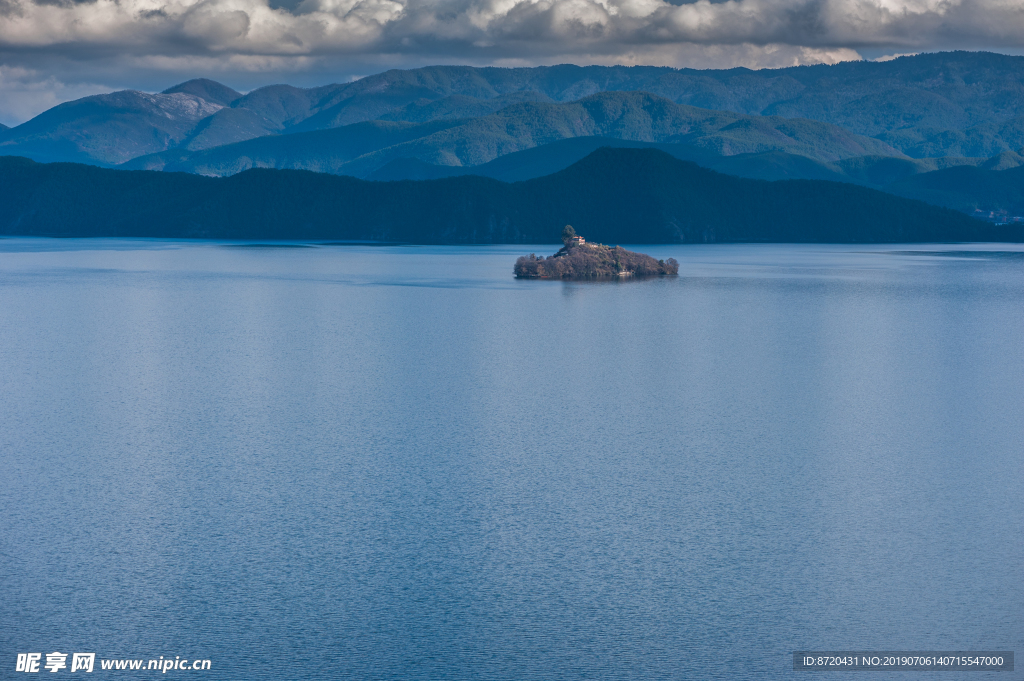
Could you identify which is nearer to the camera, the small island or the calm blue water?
the calm blue water

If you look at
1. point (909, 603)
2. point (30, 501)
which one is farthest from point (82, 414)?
point (909, 603)

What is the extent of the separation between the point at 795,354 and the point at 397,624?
149 ft

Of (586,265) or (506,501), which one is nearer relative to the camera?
(506,501)

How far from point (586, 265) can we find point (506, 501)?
100 meters

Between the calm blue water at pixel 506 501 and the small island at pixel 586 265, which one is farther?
the small island at pixel 586 265

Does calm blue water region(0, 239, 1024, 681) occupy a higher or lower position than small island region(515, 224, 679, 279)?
lower

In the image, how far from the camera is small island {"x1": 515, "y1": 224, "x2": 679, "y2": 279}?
130 m

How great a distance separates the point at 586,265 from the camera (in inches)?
5108

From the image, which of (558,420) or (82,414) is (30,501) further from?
(558,420)

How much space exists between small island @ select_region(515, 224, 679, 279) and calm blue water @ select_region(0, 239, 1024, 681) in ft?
195

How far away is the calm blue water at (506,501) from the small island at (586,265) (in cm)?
5932

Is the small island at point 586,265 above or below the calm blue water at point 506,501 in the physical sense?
above

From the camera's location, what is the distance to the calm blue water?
72.5 feet

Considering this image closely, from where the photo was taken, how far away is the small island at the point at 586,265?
425ft
